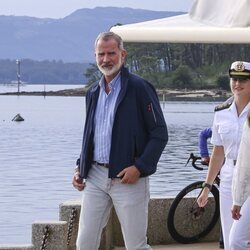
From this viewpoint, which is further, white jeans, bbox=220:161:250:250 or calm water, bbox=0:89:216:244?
calm water, bbox=0:89:216:244

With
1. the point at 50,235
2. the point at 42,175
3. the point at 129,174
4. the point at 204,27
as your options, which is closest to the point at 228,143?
the point at 129,174

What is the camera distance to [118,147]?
6051mm

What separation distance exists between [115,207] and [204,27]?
1658mm

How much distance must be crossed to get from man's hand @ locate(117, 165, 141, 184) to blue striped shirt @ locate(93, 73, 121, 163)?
15cm

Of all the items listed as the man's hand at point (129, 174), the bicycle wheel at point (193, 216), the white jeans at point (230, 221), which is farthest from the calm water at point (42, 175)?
the man's hand at point (129, 174)

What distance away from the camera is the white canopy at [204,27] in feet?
22.4

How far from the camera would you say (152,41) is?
7336mm

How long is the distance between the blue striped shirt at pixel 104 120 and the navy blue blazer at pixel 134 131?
Answer: 1.2 inches

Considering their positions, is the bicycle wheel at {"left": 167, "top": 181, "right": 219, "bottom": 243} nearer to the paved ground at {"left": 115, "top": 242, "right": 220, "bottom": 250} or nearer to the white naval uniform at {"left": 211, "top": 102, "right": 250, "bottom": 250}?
the paved ground at {"left": 115, "top": 242, "right": 220, "bottom": 250}

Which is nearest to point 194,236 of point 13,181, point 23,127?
point 13,181

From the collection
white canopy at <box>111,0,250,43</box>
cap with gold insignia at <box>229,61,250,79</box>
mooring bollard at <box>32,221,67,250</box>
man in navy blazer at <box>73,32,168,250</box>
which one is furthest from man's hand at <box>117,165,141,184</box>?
mooring bollard at <box>32,221,67,250</box>

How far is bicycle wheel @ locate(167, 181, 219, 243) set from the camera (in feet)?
29.3

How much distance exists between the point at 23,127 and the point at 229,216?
3321 inches

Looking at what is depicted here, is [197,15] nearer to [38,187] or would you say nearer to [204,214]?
[204,214]
